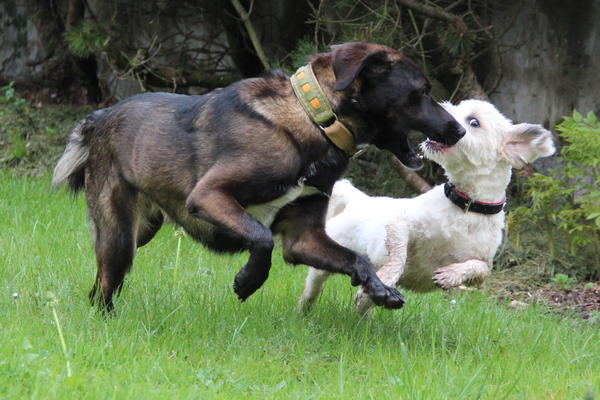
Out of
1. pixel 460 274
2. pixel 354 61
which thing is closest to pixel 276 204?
pixel 354 61

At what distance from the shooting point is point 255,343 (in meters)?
4.10

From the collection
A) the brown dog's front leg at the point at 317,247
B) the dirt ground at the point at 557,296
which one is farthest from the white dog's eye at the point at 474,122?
the dirt ground at the point at 557,296

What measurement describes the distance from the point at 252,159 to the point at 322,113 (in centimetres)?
42

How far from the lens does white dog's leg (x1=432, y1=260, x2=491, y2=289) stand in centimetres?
454

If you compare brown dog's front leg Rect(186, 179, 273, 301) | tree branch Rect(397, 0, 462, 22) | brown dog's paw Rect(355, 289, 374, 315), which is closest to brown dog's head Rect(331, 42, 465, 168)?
brown dog's front leg Rect(186, 179, 273, 301)

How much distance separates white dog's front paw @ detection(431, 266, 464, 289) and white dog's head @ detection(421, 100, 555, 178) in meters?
0.66

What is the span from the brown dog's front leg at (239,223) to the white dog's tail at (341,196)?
1.37 m

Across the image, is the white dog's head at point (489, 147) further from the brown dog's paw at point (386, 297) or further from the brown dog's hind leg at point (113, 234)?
the brown dog's hind leg at point (113, 234)

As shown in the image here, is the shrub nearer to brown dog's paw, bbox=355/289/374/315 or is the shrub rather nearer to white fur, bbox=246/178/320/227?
brown dog's paw, bbox=355/289/374/315

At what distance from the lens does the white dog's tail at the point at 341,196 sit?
5.42 meters

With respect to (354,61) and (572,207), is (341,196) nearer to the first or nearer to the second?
(354,61)

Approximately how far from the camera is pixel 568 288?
6641 mm

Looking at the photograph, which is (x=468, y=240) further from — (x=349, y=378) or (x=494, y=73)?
(x=494, y=73)

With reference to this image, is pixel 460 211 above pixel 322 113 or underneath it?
underneath
